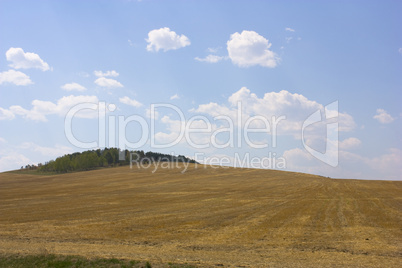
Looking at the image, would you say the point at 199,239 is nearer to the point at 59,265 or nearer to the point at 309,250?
the point at 309,250

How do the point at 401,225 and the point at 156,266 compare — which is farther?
the point at 401,225

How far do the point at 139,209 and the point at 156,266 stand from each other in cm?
1629

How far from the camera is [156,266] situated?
10875 millimetres

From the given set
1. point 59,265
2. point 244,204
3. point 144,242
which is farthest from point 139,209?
point 59,265

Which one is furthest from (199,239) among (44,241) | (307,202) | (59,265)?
(307,202)

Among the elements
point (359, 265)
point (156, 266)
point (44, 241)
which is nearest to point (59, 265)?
point (156, 266)

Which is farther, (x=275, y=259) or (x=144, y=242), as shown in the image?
(x=144, y=242)

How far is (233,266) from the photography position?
10867mm

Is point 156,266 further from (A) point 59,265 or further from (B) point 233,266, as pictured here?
(A) point 59,265

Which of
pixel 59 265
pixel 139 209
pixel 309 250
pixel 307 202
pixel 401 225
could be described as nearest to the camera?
pixel 59 265

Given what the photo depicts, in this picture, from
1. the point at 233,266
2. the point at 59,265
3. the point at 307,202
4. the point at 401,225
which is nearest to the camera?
the point at 233,266

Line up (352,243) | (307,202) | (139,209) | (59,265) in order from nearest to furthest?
(59,265), (352,243), (139,209), (307,202)

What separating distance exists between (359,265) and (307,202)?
18276mm

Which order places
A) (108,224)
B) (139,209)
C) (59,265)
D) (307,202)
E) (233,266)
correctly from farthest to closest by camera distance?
(307,202) < (139,209) < (108,224) < (59,265) < (233,266)
